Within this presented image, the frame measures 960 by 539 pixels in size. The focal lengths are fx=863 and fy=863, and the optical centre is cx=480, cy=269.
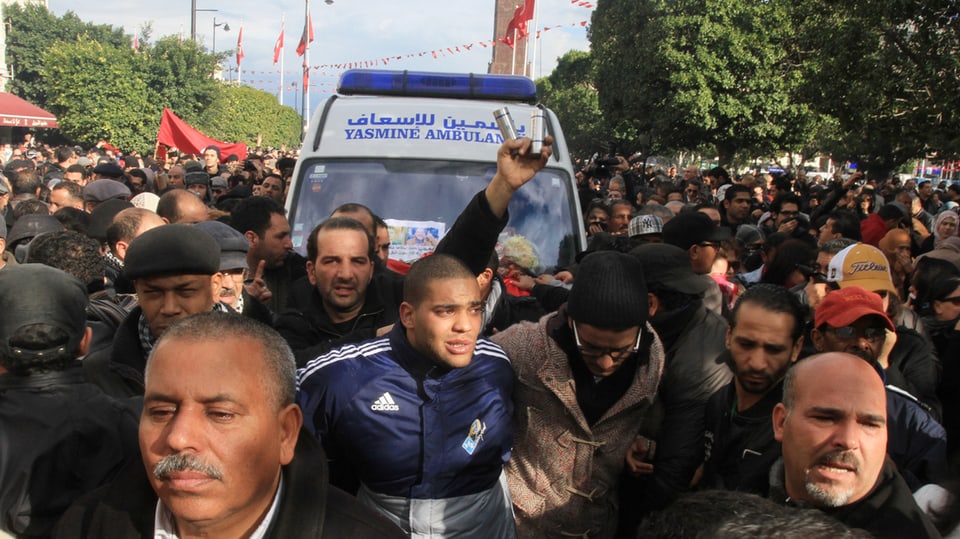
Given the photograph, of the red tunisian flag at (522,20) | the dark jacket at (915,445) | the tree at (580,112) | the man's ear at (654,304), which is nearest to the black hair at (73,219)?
the man's ear at (654,304)

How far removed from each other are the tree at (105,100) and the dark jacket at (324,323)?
29442mm

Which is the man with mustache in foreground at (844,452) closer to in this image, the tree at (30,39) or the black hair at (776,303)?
the black hair at (776,303)

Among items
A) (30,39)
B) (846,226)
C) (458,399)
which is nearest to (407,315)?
(458,399)

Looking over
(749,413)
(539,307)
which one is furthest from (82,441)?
(539,307)

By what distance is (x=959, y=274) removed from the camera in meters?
5.49

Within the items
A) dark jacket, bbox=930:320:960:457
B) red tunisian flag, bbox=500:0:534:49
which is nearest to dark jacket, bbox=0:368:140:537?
dark jacket, bbox=930:320:960:457

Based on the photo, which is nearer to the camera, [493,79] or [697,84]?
[493,79]

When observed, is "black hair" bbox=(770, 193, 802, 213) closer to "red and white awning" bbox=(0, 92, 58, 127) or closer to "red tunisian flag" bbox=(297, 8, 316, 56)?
"red tunisian flag" bbox=(297, 8, 316, 56)

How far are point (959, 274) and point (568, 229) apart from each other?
253 centimetres

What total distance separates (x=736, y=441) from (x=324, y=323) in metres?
1.77

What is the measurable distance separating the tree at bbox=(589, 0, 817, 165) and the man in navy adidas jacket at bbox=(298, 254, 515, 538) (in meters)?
23.8

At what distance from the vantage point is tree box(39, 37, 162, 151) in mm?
31266

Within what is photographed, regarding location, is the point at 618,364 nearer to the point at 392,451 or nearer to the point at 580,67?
the point at 392,451

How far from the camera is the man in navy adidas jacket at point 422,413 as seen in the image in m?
2.63
